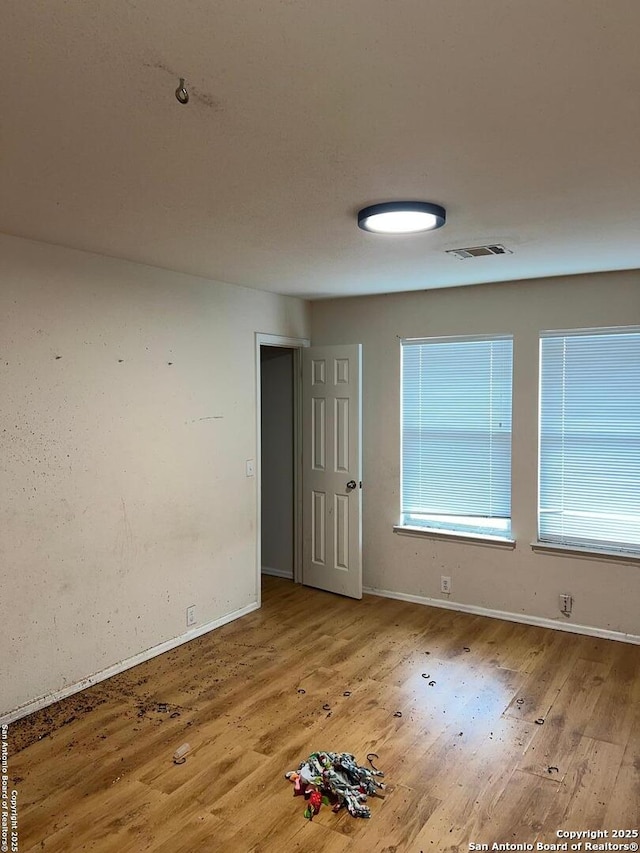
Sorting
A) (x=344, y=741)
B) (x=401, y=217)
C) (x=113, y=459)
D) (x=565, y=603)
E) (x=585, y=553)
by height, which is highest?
(x=401, y=217)

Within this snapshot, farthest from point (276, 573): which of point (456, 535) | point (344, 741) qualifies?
point (344, 741)

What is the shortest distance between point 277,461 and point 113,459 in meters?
2.26

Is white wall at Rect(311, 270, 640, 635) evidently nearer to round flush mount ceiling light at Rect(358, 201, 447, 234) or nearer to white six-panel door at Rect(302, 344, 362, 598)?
white six-panel door at Rect(302, 344, 362, 598)

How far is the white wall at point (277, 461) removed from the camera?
5.69 m

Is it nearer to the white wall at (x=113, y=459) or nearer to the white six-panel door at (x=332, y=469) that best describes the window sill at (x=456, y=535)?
the white six-panel door at (x=332, y=469)

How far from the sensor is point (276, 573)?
19.1 ft

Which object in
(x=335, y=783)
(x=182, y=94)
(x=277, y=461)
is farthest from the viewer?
(x=277, y=461)

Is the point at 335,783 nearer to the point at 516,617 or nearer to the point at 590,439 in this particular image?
the point at 516,617

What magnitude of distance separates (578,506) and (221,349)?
274 centimetres

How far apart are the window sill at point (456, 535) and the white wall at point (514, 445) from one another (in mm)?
45

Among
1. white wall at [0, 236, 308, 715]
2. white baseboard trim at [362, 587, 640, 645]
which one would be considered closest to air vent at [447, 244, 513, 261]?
white wall at [0, 236, 308, 715]

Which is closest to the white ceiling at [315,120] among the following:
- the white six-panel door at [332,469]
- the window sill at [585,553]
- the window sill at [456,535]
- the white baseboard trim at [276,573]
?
the white six-panel door at [332,469]

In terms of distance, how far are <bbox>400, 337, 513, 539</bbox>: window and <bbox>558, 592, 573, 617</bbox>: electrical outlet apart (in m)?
0.55

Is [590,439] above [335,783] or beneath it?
above
